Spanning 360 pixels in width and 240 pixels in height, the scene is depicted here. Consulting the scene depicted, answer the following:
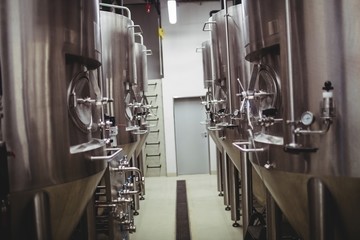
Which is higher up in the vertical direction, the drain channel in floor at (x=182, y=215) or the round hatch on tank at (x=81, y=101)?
the round hatch on tank at (x=81, y=101)

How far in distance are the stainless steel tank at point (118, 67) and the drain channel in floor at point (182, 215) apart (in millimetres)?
1233

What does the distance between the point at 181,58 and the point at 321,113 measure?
20.7 feet

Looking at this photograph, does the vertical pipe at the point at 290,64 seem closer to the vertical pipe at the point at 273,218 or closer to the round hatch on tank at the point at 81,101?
the vertical pipe at the point at 273,218

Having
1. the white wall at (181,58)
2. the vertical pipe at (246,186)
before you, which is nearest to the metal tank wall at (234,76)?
the vertical pipe at (246,186)

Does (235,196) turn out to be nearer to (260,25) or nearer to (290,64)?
(260,25)

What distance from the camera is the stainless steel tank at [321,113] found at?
1271 mm

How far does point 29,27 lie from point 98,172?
2.75 ft

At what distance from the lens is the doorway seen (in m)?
7.66

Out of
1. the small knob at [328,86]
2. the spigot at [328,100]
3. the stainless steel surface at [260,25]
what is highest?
the stainless steel surface at [260,25]

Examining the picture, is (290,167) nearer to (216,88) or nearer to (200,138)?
(216,88)

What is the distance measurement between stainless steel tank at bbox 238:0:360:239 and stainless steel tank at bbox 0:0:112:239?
3.20ft

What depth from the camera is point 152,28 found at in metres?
7.68

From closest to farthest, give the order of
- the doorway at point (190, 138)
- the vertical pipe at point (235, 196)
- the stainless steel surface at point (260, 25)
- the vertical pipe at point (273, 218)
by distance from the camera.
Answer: the stainless steel surface at point (260, 25)
the vertical pipe at point (273, 218)
the vertical pipe at point (235, 196)
the doorway at point (190, 138)

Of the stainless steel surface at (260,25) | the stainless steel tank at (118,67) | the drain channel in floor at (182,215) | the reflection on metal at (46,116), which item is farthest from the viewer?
the drain channel in floor at (182,215)
